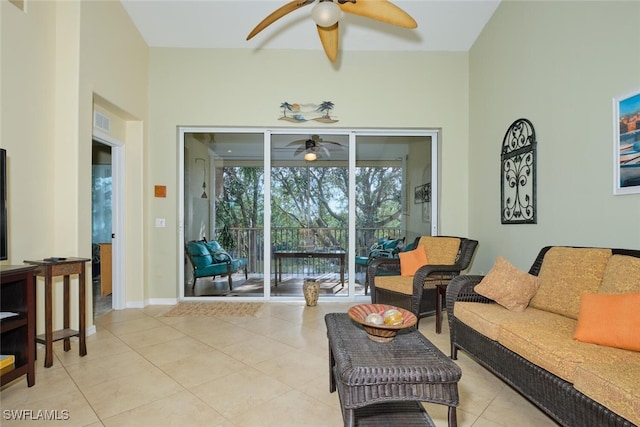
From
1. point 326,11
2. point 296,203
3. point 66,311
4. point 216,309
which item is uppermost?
point 326,11

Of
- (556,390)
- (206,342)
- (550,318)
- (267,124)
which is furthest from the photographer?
(267,124)

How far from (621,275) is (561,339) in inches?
22.2

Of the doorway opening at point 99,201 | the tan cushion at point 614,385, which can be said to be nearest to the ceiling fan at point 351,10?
the tan cushion at point 614,385

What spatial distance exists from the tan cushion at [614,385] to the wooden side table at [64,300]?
3214mm

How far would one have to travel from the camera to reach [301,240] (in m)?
4.41

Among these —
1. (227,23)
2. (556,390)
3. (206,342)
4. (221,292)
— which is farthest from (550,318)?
(227,23)

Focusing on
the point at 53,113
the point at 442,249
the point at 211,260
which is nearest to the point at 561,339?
the point at 442,249

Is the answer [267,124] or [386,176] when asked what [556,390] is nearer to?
[386,176]

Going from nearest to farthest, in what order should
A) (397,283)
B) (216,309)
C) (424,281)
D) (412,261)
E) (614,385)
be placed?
1. (614,385)
2. (424,281)
3. (397,283)
4. (412,261)
5. (216,309)

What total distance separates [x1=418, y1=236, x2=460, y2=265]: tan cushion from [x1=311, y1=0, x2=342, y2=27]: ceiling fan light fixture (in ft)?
8.38

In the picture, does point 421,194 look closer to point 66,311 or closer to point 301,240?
point 301,240

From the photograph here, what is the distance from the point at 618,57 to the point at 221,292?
179 inches

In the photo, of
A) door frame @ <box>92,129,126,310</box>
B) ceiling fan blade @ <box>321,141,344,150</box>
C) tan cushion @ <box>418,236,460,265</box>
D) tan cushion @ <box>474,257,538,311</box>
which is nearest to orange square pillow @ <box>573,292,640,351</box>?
tan cushion @ <box>474,257,538,311</box>

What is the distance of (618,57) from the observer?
2096 mm
